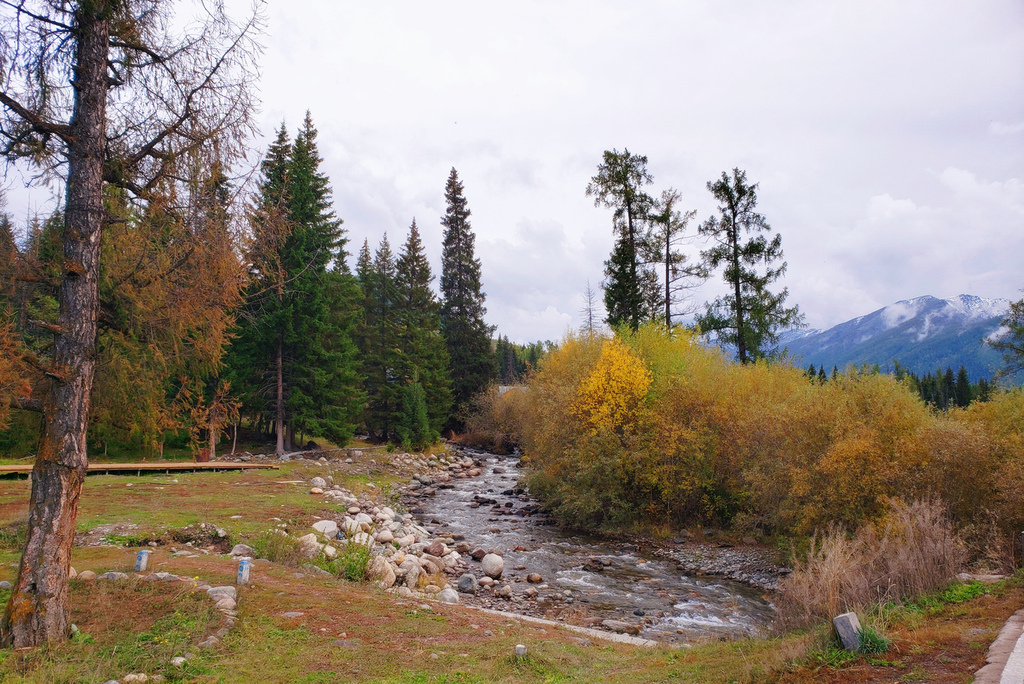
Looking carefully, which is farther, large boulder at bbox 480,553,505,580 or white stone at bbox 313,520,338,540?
white stone at bbox 313,520,338,540

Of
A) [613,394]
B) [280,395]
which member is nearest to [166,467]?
[280,395]

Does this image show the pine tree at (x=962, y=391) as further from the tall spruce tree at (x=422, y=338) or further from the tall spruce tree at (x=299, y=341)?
the tall spruce tree at (x=299, y=341)

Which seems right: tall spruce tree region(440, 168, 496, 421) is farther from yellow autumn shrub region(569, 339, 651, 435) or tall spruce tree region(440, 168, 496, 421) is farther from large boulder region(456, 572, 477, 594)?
large boulder region(456, 572, 477, 594)

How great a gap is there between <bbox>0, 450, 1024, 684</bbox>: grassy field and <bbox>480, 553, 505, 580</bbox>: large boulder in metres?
5.14

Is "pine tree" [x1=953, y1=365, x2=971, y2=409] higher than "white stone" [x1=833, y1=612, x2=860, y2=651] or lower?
higher

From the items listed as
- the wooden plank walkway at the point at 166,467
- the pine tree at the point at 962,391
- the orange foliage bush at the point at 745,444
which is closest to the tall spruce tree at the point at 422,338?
the wooden plank walkway at the point at 166,467

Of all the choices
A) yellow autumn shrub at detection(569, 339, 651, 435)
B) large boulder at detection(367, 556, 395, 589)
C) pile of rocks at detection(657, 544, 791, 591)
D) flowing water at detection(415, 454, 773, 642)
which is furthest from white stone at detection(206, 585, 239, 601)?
yellow autumn shrub at detection(569, 339, 651, 435)

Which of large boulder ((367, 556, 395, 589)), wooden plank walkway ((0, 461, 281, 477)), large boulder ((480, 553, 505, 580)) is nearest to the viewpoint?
large boulder ((367, 556, 395, 589))

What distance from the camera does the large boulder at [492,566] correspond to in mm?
13844

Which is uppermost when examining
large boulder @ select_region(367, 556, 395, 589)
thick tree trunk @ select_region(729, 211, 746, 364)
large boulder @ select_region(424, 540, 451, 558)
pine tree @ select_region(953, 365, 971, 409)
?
thick tree trunk @ select_region(729, 211, 746, 364)

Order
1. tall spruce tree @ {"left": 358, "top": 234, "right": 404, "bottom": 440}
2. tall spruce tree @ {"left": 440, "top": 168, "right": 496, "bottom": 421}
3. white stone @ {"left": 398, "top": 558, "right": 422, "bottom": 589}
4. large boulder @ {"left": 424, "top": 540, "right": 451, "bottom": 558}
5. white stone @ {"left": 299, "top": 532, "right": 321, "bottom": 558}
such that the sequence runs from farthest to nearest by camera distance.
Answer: tall spruce tree @ {"left": 440, "top": 168, "right": 496, "bottom": 421}, tall spruce tree @ {"left": 358, "top": 234, "right": 404, "bottom": 440}, large boulder @ {"left": 424, "top": 540, "right": 451, "bottom": 558}, white stone @ {"left": 398, "top": 558, "right": 422, "bottom": 589}, white stone @ {"left": 299, "top": 532, "right": 321, "bottom": 558}

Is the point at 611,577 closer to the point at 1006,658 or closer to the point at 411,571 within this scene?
the point at 411,571

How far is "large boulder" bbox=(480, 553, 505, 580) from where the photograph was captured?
13844mm

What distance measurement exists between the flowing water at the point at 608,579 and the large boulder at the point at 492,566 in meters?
0.40
